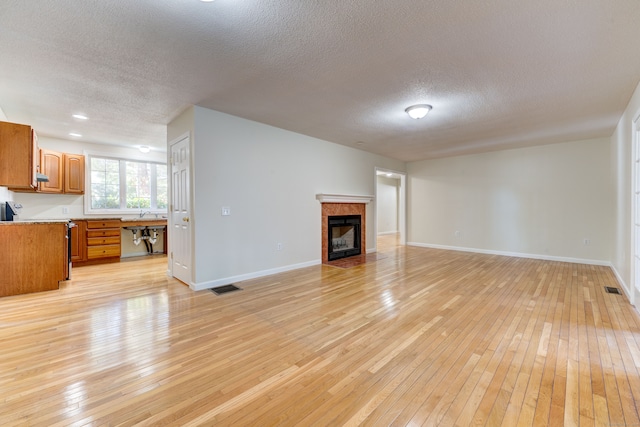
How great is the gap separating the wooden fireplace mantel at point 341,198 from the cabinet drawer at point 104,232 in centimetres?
432

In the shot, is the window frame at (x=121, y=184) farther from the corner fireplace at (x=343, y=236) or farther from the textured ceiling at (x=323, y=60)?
the corner fireplace at (x=343, y=236)

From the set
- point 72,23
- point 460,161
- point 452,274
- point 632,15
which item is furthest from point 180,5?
point 460,161

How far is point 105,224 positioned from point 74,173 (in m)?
1.17

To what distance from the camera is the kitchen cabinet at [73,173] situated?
Result: 5422mm

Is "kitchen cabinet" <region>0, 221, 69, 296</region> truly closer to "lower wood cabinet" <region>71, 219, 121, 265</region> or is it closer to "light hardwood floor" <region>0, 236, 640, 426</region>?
"light hardwood floor" <region>0, 236, 640, 426</region>

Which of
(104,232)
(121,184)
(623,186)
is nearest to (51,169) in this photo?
(121,184)

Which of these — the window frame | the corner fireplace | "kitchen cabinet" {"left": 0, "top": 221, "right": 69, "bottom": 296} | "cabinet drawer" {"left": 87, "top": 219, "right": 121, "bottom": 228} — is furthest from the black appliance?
the corner fireplace

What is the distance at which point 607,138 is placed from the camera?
514 cm

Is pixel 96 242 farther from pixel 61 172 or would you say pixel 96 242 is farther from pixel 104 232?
pixel 61 172

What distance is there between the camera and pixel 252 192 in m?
4.34

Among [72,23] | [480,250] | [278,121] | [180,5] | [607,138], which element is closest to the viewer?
[180,5]

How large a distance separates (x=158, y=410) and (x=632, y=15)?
395cm

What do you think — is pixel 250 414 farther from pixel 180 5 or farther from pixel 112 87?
pixel 112 87

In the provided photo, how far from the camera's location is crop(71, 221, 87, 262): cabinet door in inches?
210
